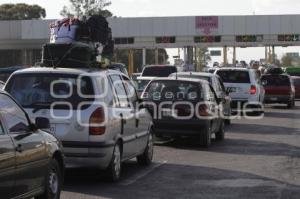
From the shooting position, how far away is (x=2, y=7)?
97.8 metres

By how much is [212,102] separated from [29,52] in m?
55.4

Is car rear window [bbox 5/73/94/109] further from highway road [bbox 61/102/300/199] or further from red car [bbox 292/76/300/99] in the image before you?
red car [bbox 292/76/300/99]

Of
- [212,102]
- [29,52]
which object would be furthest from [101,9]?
[212,102]

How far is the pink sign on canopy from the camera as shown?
56109 millimetres

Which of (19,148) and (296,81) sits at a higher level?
(19,148)

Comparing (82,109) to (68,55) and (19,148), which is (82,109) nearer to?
(19,148)

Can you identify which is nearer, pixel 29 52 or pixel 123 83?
pixel 123 83

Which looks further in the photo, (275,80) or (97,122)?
(275,80)

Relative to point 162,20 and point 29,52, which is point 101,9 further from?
point 162,20

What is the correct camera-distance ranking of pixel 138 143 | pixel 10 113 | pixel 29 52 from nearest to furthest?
1. pixel 10 113
2. pixel 138 143
3. pixel 29 52

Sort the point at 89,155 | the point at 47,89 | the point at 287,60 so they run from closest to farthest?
the point at 89,155 → the point at 47,89 → the point at 287,60

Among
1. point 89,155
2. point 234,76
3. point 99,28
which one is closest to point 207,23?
point 234,76

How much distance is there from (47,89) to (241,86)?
17.1 m

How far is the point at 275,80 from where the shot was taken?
113ft
